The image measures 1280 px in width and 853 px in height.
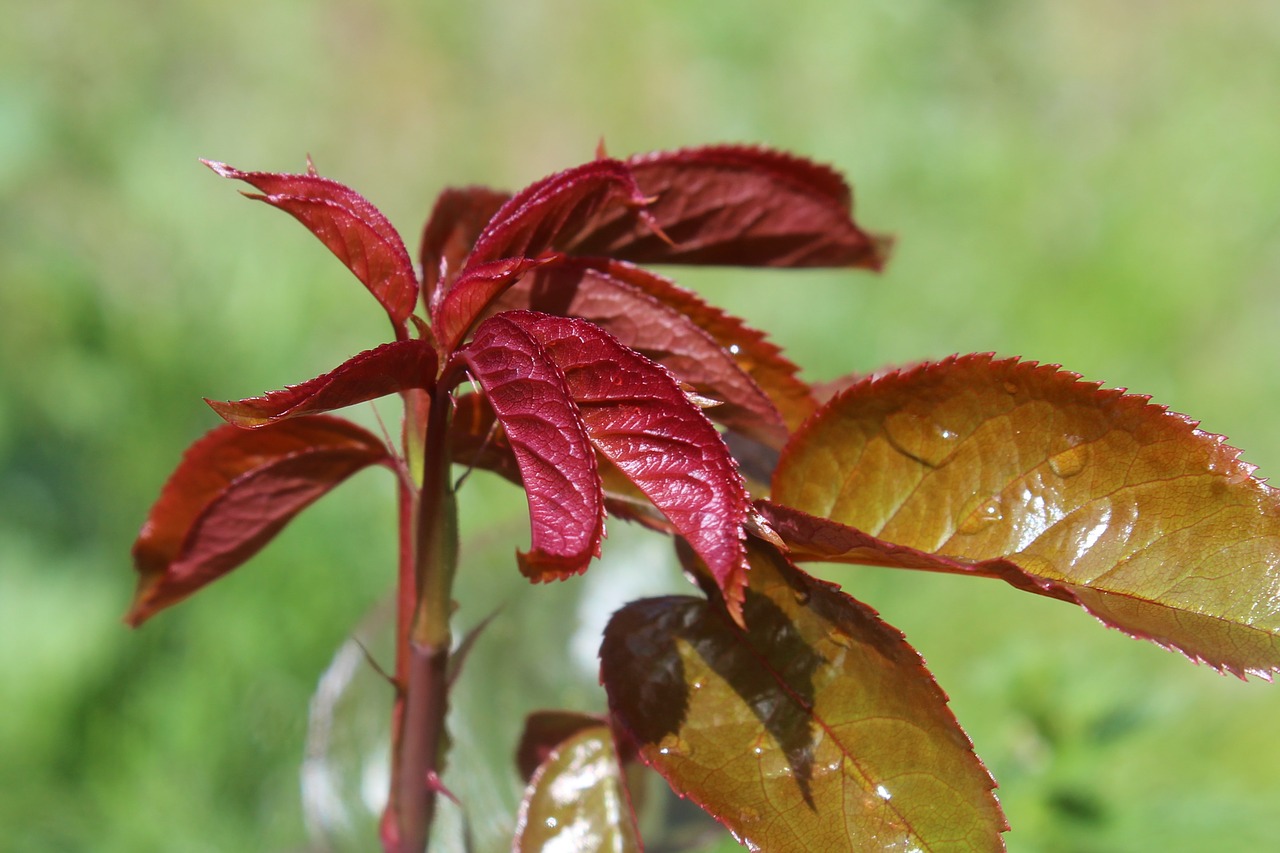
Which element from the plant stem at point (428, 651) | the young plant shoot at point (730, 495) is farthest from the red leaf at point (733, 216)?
the plant stem at point (428, 651)

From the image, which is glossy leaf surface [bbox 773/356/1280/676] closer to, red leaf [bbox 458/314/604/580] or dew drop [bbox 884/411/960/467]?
dew drop [bbox 884/411/960/467]

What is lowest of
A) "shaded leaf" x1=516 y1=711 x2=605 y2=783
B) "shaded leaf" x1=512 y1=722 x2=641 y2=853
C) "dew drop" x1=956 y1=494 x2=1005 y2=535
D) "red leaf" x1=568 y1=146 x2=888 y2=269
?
"shaded leaf" x1=512 y1=722 x2=641 y2=853

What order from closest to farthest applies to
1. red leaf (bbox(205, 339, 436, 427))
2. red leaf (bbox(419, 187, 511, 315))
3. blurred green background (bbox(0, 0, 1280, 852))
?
red leaf (bbox(205, 339, 436, 427))
red leaf (bbox(419, 187, 511, 315))
blurred green background (bbox(0, 0, 1280, 852))

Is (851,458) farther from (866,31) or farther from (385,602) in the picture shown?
(866,31)

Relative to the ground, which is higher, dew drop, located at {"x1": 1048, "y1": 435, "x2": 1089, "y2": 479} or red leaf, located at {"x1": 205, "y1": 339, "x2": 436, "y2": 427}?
dew drop, located at {"x1": 1048, "y1": 435, "x2": 1089, "y2": 479}

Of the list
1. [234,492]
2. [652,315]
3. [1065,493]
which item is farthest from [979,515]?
[234,492]

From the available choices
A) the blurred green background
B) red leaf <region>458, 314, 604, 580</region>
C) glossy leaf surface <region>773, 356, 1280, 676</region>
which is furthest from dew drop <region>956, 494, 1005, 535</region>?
the blurred green background

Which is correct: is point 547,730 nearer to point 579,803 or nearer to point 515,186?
point 579,803
